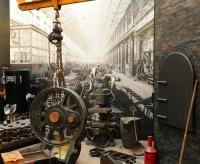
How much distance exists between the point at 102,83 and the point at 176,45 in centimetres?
234

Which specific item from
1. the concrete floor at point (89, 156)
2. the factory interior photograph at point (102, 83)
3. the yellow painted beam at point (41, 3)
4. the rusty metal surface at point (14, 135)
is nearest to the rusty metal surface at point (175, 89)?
the factory interior photograph at point (102, 83)

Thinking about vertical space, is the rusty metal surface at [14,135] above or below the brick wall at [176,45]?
below

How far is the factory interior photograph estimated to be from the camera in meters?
2.45

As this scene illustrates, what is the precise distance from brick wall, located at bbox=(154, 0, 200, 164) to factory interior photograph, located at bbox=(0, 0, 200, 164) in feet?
0.03

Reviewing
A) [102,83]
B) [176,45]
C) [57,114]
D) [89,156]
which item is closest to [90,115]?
[102,83]

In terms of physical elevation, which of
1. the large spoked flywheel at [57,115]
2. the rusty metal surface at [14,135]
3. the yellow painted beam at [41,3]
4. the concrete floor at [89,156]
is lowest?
the concrete floor at [89,156]

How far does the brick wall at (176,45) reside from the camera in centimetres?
248

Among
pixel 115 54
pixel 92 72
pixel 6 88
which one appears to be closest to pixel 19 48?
pixel 6 88

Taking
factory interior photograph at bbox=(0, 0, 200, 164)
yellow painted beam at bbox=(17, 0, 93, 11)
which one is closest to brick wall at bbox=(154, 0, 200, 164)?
factory interior photograph at bbox=(0, 0, 200, 164)

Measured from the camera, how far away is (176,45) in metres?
2.76

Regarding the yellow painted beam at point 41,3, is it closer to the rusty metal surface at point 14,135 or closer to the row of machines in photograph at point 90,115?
the row of machines in photograph at point 90,115

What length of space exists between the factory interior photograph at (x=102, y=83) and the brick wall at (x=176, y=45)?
0.03 feet

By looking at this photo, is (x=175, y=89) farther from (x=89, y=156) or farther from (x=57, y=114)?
(x=89, y=156)

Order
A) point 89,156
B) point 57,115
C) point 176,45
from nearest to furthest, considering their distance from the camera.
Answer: point 57,115
point 176,45
point 89,156
